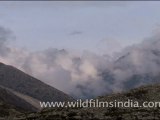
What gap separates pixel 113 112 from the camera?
281ft

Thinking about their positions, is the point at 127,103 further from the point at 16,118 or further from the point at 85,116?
the point at 16,118

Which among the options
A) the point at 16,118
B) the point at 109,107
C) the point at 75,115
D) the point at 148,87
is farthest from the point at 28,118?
the point at 148,87

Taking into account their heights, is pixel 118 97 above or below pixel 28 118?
above

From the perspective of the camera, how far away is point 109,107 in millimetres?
89125

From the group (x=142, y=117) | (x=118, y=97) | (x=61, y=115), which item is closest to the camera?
(x=142, y=117)

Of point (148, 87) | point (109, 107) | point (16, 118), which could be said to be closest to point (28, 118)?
point (16, 118)

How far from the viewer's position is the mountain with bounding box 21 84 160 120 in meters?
82.7

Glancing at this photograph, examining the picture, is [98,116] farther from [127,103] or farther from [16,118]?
[16,118]

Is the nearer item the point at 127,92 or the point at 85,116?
the point at 85,116

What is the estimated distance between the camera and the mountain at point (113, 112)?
Result: 82.7m

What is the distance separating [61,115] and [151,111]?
19.3m

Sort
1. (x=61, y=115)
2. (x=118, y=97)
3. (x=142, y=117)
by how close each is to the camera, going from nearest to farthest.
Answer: (x=142, y=117) < (x=61, y=115) < (x=118, y=97)

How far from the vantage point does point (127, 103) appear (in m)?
91.5

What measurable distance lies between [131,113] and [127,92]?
14885mm
